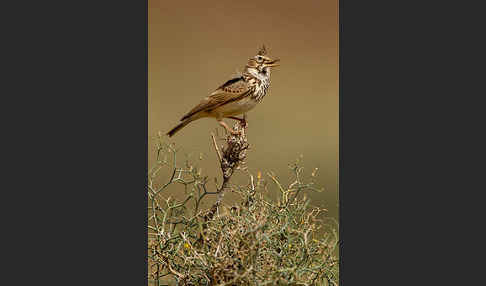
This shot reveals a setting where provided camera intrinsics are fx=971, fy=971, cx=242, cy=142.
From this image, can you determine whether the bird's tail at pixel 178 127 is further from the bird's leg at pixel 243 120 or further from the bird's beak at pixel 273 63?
the bird's beak at pixel 273 63

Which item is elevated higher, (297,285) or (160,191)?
(160,191)

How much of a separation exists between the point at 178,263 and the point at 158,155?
51cm

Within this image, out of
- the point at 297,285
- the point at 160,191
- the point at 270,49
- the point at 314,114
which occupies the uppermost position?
the point at 270,49

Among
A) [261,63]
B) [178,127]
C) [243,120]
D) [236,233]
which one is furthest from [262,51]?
[236,233]

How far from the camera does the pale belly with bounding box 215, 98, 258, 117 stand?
4.57m

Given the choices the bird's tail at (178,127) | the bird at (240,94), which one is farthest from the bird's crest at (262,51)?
the bird's tail at (178,127)

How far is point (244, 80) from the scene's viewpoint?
4.59 m

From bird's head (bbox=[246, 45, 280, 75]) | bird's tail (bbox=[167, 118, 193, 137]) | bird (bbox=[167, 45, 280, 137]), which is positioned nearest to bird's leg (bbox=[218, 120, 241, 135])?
bird (bbox=[167, 45, 280, 137])

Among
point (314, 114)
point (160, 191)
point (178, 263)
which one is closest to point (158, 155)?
point (160, 191)

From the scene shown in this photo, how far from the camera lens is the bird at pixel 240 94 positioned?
4.57 meters

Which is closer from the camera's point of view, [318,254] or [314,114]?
[318,254]

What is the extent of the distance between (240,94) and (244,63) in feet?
0.51

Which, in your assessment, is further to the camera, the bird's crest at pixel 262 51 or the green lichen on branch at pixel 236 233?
the bird's crest at pixel 262 51

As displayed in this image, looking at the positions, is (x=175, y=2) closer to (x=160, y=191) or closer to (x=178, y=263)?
(x=160, y=191)
